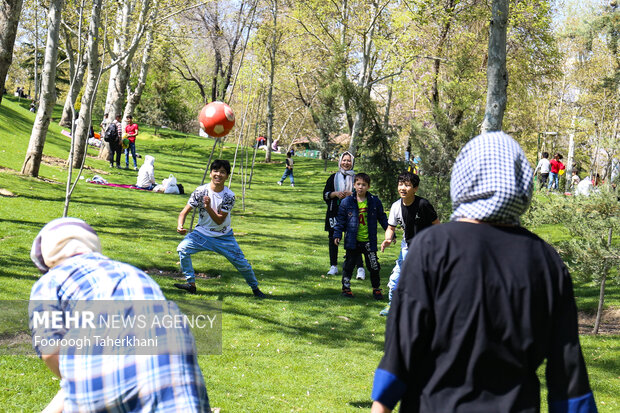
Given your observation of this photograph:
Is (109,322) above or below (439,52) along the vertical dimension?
below

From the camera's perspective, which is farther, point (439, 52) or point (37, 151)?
point (439, 52)

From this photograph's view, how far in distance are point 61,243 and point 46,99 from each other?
15.3 m

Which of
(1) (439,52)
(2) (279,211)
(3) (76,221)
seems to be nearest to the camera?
(3) (76,221)

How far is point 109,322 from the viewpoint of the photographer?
250 centimetres

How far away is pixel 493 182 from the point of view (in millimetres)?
Result: 2295

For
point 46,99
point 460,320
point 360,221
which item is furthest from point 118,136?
point 460,320

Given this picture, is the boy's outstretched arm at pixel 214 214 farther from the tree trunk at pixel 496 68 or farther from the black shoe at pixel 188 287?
the tree trunk at pixel 496 68

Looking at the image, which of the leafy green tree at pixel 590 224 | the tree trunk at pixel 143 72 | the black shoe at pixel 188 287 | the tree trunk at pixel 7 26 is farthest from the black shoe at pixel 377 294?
the tree trunk at pixel 143 72

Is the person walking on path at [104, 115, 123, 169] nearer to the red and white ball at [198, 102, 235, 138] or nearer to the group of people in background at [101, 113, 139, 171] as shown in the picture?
→ the group of people in background at [101, 113, 139, 171]

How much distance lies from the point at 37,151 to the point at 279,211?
7.84m

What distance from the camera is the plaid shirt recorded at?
2369 millimetres

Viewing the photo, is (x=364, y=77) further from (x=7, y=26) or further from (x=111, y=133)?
(x=7, y=26)

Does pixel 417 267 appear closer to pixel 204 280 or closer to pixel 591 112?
pixel 204 280

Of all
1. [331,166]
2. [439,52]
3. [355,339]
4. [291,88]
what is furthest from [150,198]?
[291,88]
